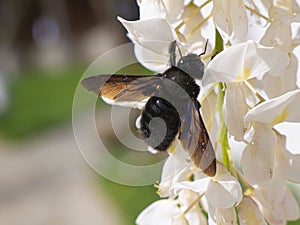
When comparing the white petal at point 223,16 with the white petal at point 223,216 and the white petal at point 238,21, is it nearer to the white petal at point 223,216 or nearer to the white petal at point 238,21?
the white petal at point 238,21

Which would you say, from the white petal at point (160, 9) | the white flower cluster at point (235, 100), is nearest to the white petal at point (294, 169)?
the white flower cluster at point (235, 100)

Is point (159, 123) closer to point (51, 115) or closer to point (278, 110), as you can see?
point (278, 110)

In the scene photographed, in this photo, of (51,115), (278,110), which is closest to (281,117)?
(278,110)

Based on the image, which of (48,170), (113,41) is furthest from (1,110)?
(113,41)

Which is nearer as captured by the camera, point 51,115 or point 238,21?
point 238,21

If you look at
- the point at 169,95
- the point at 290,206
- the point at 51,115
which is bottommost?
the point at 51,115

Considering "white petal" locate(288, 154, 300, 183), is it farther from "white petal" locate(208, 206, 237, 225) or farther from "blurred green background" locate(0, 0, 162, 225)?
"blurred green background" locate(0, 0, 162, 225)
